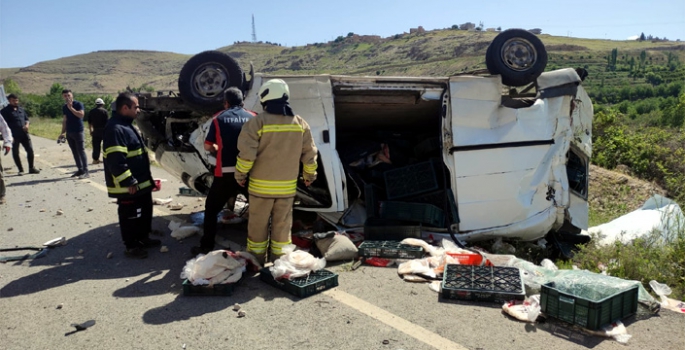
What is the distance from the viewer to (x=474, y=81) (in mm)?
5199

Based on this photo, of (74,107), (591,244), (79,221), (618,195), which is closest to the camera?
(591,244)

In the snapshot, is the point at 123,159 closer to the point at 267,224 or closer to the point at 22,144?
the point at 267,224

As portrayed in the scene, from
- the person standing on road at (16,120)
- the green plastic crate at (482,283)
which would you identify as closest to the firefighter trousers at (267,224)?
the green plastic crate at (482,283)

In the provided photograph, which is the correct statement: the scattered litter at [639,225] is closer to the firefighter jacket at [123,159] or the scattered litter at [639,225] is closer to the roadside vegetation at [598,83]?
the roadside vegetation at [598,83]

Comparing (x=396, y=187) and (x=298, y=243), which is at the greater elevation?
(x=396, y=187)

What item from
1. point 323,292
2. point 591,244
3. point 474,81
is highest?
point 474,81

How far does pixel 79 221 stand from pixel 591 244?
247 inches

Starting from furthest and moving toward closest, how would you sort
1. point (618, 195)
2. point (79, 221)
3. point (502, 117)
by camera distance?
point (618, 195), point (79, 221), point (502, 117)

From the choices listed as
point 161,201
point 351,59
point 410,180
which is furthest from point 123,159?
point 351,59

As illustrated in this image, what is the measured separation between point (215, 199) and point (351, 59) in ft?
264

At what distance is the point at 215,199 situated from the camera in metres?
4.76

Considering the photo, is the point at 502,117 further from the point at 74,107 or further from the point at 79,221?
the point at 74,107

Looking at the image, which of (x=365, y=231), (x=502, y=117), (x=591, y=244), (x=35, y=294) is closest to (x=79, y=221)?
(x=35, y=294)

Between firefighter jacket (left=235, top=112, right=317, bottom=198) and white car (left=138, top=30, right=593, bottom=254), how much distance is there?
85 centimetres
